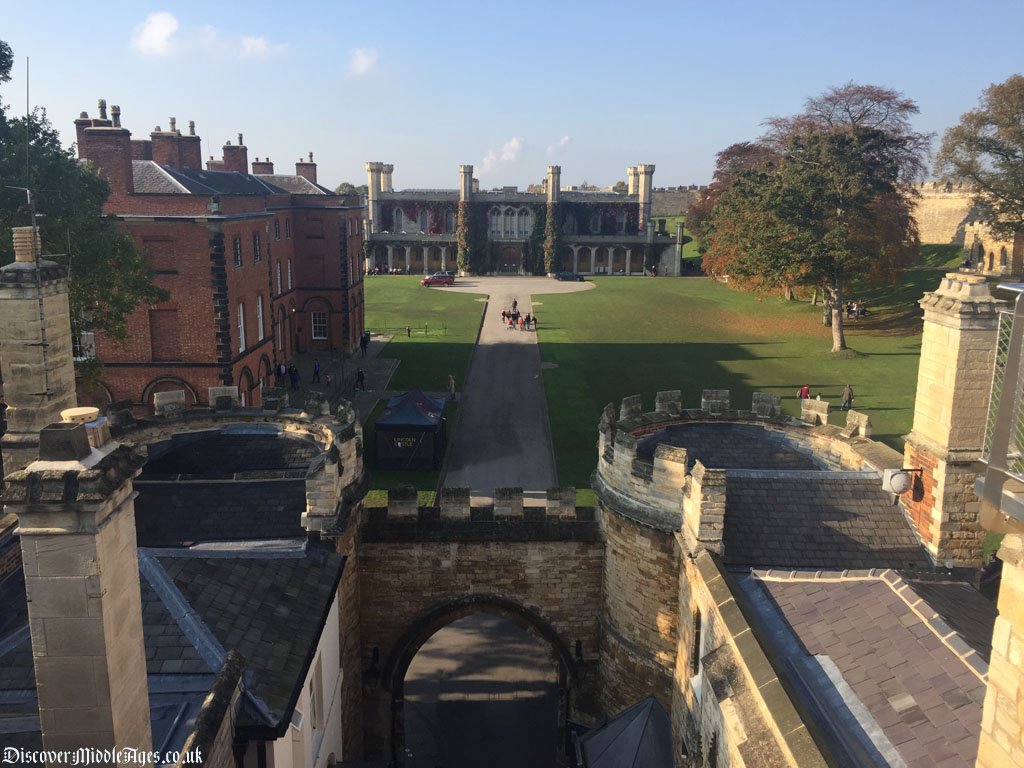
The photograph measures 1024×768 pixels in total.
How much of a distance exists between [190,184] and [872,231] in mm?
33004

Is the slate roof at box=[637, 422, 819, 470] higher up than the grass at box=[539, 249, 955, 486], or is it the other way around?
the slate roof at box=[637, 422, 819, 470]

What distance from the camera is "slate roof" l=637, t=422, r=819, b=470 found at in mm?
13031

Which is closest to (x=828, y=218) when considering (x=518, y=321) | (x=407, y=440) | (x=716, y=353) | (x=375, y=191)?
(x=716, y=353)

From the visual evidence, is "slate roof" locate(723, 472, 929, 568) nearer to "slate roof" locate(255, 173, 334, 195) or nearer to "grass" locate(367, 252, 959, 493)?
"grass" locate(367, 252, 959, 493)

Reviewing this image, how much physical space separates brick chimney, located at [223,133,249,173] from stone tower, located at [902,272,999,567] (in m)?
40.1

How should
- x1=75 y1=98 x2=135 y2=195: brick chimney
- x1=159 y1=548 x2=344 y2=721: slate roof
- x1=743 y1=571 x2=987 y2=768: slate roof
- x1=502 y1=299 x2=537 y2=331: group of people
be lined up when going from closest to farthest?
x1=743 y1=571 x2=987 y2=768: slate roof → x1=159 y1=548 x2=344 y2=721: slate roof → x1=75 y1=98 x2=135 y2=195: brick chimney → x1=502 y1=299 x2=537 y2=331: group of people

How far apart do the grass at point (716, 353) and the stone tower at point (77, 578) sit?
1825 cm

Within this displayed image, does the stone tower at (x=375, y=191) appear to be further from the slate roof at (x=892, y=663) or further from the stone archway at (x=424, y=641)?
the slate roof at (x=892, y=663)

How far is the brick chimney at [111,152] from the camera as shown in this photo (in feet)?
81.1

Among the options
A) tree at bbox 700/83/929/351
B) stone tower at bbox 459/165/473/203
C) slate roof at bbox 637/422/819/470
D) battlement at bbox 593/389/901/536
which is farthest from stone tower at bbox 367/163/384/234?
slate roof at bbox 637/422/819/470

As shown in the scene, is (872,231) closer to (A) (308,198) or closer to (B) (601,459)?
(A) (308,198)

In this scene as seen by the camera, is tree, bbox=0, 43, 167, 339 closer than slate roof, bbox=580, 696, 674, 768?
No

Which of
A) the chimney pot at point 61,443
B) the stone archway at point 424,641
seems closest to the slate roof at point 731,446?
the stone archway at point 424,641

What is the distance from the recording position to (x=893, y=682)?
7.24 metres
